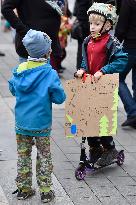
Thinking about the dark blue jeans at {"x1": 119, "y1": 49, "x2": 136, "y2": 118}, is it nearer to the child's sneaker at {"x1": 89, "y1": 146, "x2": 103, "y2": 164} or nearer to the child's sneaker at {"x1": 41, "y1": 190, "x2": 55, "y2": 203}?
the child's sneaker at {"x1": 89, "y1": 146, "x2": 103, "y2": 164}

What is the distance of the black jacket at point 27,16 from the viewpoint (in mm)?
6277

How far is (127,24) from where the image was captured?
652 centimetres

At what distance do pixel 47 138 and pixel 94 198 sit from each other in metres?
0.67

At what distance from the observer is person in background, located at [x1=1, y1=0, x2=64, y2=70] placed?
6281mm

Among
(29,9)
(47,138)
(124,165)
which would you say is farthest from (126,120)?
(47,138)

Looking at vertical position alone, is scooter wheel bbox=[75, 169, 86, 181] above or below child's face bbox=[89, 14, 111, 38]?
below

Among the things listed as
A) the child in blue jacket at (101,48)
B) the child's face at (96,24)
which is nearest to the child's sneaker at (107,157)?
the child in blue jacket at (101,48)

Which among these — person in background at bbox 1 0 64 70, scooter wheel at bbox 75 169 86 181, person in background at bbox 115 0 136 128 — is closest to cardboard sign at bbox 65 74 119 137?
scooter wheel at bbox 75 169 86 181

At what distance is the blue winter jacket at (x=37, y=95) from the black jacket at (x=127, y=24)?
2257 mm

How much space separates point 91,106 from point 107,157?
2.12 feet

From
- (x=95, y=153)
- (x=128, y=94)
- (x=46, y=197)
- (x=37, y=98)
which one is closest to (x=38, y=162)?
(x=46, y=197)

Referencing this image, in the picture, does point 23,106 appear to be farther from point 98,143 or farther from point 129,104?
point 129,104

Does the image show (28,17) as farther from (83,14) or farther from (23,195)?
(23,195)

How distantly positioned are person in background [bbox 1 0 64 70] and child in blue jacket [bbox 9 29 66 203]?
5.88ft
